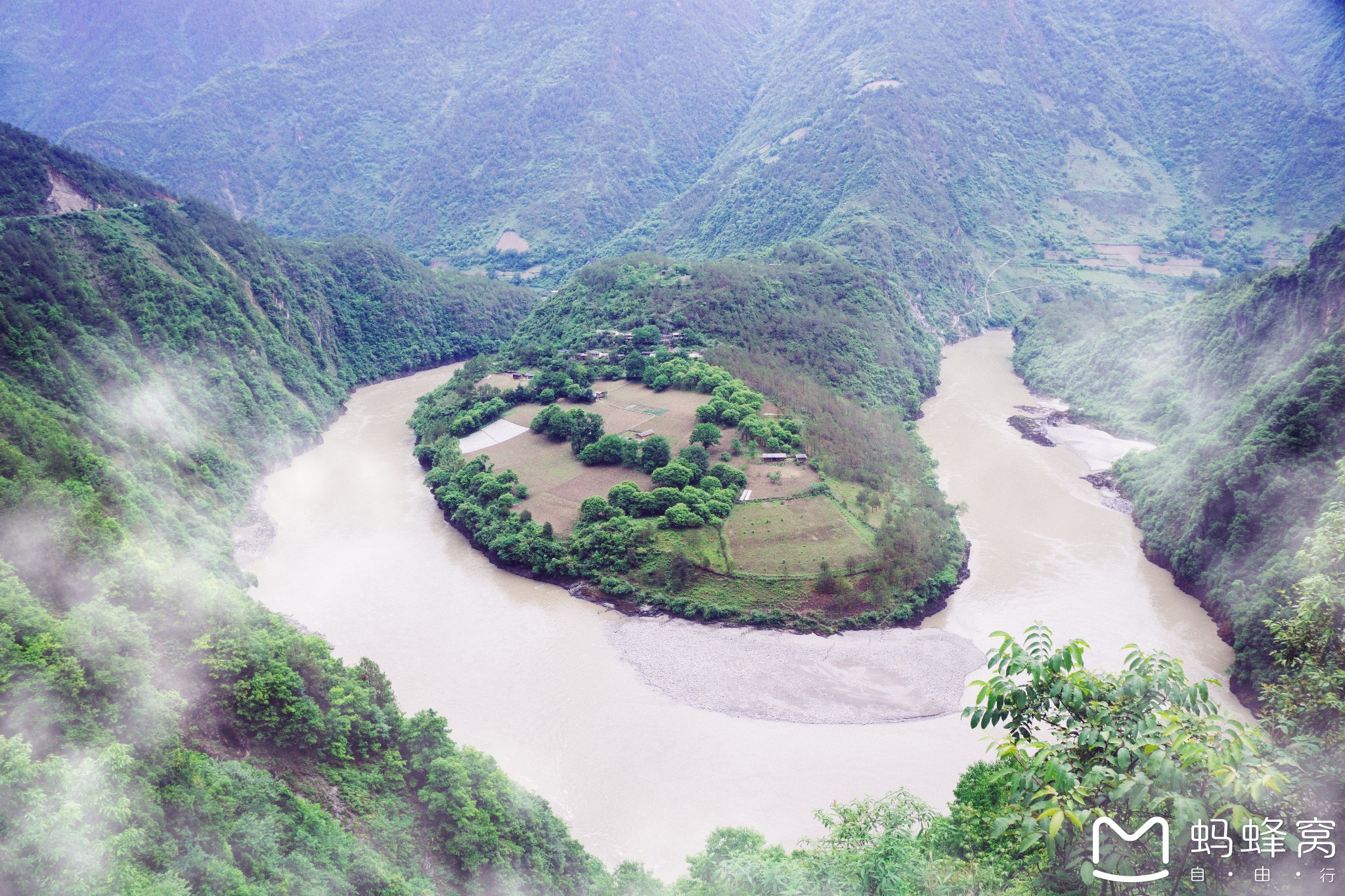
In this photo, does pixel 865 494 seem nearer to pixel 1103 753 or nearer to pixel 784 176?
pixel 1103 753

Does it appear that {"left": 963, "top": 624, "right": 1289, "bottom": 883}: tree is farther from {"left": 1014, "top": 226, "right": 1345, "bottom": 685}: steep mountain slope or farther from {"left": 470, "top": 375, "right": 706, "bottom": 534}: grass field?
{"left": 470, "top": 375, "right": 706, "bottom": 534}: grass field

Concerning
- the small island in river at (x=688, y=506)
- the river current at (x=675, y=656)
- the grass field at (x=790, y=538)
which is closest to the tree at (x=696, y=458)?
the small island in river at (x=688, y=506)

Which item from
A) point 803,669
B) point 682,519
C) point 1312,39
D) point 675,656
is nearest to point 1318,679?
point 803,669

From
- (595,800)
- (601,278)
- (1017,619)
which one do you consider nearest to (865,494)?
(1017,619)

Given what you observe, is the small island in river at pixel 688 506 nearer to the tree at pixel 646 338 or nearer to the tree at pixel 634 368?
the tree at pixel 634 368

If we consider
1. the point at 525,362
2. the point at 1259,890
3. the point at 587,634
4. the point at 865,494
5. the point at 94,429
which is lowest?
the point at 1259,890

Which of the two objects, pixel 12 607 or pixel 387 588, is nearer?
pixel 12 607

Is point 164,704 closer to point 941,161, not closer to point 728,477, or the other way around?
point 728,477
